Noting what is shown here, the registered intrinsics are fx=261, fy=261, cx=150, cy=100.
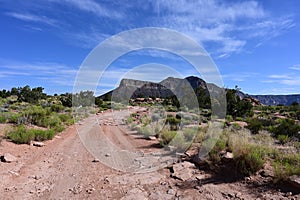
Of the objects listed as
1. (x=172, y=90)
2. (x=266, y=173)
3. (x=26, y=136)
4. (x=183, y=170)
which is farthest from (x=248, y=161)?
(x=172, y=90)

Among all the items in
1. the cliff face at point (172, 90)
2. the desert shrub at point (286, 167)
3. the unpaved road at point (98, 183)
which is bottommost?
the unpaved road at point (98, 183)

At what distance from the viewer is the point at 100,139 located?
43.9 ft

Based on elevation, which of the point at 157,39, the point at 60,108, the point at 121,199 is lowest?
the point at 121,199

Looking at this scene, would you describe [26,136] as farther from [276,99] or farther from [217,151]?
[276,99]

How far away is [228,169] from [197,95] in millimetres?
32315

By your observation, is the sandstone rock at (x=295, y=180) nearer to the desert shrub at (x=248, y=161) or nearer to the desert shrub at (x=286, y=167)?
the desert shrub at (x=286, y=167)

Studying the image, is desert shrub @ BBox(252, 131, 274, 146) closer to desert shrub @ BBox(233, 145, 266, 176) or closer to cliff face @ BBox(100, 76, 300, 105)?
desert shrub @ BBox(233, 145, 266, 176)

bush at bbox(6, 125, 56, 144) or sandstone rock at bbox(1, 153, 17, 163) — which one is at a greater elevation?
bush at bbox(6, 125, 56, 144)

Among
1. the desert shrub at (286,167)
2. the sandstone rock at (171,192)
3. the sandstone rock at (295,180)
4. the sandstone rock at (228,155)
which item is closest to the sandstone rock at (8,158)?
the sandstone rock at (171,192)

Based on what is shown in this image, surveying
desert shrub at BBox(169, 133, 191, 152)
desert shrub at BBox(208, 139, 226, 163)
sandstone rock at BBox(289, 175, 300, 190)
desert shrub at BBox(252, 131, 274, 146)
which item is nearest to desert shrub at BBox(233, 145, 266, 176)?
desert shrub at BBox(208, 139, 226, 163)

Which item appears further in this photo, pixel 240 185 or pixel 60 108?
pixel 60 108

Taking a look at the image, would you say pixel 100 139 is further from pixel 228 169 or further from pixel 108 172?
pixel 228 169

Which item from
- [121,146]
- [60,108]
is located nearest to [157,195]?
[121,146]

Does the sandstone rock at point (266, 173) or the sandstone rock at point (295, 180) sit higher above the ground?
the sandstone rock at point (295, 180)
